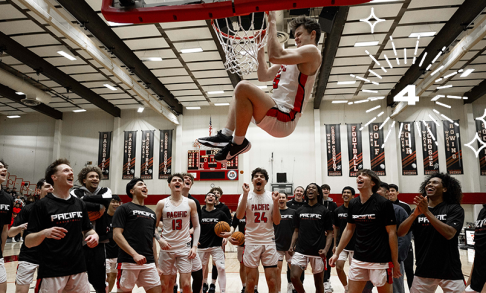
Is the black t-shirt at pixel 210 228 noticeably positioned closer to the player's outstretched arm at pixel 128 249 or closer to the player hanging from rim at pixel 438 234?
the player's outstretched arm at pixel 128 249

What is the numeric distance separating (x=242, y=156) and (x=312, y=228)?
1371 centimetres

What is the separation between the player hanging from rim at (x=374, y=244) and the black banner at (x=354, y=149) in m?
14.6

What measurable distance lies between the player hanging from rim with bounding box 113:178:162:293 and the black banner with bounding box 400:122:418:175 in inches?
661

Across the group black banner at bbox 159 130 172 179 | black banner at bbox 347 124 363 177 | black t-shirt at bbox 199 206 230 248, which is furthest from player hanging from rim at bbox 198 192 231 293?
black banner at bbox 159 130 172 179

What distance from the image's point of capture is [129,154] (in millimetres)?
20859

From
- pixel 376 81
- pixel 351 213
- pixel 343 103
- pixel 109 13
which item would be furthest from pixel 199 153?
pixel 109 13

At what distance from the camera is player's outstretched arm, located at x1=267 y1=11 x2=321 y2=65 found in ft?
9.32

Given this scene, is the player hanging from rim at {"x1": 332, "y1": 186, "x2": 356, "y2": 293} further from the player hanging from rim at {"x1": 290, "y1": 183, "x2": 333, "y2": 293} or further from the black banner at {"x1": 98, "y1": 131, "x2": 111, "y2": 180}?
the black banner at {"x1": 98, "y1": 131, "x2": 111, "y2": 180}

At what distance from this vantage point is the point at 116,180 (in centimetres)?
2053

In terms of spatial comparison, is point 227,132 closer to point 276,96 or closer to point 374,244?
point 276,96

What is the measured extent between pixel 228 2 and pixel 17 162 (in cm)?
2420

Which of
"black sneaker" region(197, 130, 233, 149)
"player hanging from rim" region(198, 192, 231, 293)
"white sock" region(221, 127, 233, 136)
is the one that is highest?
"white sock" region(221, 127, 233, 136)

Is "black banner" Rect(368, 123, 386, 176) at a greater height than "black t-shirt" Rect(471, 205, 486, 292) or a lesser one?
greater

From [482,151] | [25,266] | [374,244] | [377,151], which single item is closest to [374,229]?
[374,244]
